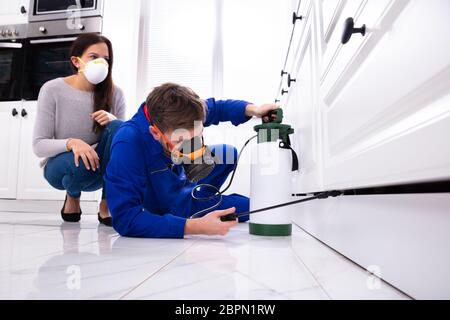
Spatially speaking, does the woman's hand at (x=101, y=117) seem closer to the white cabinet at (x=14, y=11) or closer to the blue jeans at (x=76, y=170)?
the blue jeans at (x=76, y=170)

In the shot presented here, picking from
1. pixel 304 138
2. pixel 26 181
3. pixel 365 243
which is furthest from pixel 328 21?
pixel 26 181

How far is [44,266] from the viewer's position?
60cm

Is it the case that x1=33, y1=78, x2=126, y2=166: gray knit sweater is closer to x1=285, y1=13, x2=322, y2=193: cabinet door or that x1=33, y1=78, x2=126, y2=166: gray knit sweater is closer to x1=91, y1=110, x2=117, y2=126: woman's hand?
x1=91, y1=110, x2=117, y2=126: woman's hand

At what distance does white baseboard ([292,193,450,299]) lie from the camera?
355 millimetres

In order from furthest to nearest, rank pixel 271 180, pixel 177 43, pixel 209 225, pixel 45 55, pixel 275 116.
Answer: pixel 177 43 < pixel 45 55 < pixel 275 116 < pixel 271 180 < pixel 209 225

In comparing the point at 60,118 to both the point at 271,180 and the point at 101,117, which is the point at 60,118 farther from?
the point at 271,180

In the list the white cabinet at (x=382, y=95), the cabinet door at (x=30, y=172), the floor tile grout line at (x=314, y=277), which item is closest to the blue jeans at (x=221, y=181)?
the white cabinet at (x=382, y=95)

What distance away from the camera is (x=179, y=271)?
21.9 inches

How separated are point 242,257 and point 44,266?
15.8 inches

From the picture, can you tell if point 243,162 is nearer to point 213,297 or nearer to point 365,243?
point 365,243

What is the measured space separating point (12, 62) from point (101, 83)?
132 centimetres

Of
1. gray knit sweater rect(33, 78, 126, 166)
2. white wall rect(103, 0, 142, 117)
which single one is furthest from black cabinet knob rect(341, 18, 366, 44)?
white wall rect(103, 0, 142, 117)

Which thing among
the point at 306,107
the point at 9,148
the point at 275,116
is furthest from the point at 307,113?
the point at 9,148

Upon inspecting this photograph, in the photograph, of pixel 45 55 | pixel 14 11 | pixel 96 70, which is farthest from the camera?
pixel 14 11
